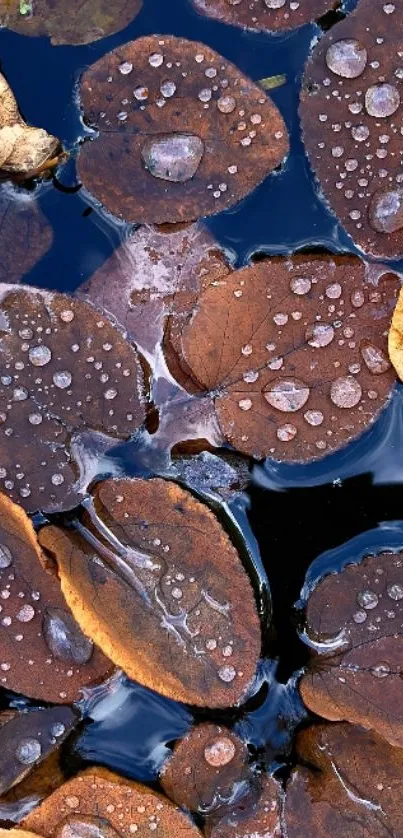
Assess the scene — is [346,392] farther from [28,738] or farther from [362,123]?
[28,738]

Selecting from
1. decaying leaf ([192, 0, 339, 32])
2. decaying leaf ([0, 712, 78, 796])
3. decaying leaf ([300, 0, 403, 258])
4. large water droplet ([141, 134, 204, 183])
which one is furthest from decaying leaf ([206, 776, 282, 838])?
decaying leaf ([192, 0, 339, 32])

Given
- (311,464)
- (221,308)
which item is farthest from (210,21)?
(311,464)

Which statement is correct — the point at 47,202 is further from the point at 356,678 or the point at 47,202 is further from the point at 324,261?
the point at 356,678

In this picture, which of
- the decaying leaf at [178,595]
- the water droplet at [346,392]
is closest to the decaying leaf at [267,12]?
the water droplet at [346,392]

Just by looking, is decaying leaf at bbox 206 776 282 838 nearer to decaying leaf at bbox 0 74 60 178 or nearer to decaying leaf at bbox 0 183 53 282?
decaying leaf at bbox 0 183 53 282

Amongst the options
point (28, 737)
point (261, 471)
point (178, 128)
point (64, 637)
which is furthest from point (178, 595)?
point (178, 128)

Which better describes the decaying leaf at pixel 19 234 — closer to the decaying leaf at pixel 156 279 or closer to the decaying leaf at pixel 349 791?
the decaying leaf at pixel 156 279
